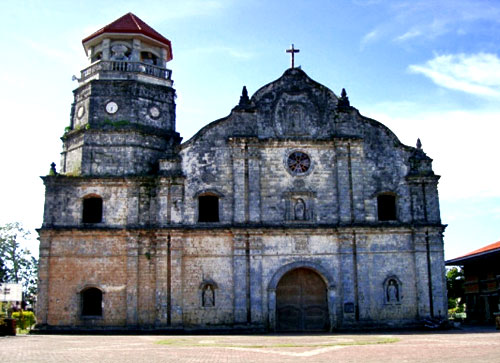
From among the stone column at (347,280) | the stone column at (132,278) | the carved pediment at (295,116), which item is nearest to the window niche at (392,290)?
the stone column at (347,280)

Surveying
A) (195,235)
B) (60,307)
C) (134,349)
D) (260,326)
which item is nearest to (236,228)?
(195,235)

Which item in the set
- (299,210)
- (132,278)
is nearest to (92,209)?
(132,278)

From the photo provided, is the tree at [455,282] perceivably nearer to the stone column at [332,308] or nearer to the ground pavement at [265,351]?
the stone column at [332,308]

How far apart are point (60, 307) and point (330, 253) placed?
13.2 metres

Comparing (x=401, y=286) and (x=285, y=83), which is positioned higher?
(x=285, y=83)

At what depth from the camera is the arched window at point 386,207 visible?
30000 mm

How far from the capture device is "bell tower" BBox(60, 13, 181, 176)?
2973 cm

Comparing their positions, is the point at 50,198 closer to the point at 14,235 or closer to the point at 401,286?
the point at 401,286

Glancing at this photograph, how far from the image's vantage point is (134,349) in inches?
725

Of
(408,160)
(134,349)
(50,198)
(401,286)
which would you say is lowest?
(134,349)

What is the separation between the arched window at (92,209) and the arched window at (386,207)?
13961mm

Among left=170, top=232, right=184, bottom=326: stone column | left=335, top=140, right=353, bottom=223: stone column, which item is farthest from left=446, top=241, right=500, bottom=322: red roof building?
left=170, top=232, right=184, bottom=326: stone column

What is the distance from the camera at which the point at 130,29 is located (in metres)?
31.0

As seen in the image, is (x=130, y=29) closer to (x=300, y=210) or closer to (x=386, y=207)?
(x=300, y=210)
